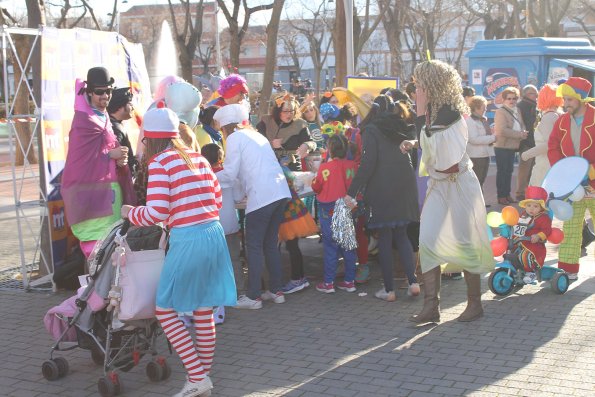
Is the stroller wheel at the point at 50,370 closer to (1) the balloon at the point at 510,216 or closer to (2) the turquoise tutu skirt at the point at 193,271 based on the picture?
(2) the turquoise tutu skirt at the point at 193,271

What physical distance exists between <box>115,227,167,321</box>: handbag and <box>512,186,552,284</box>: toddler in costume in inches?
139

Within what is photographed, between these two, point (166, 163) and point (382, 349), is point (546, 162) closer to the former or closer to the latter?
point (382, 349)

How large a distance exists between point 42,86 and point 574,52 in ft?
42.0

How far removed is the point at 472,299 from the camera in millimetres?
6523

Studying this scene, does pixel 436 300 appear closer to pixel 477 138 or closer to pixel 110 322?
pixel 110 322

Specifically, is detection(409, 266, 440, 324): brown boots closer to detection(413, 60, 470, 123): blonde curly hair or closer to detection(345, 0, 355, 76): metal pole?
detection(413, 60, 470, 123): blonde curly hair

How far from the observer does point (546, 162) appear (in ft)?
31.2

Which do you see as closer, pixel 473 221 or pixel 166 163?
pixel 166 163

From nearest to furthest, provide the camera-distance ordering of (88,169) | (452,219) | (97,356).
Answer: (97,356)
(452,219)
(88,169)

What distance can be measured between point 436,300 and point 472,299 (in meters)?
0.31

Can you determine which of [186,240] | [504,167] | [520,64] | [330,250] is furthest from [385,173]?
[520,64]

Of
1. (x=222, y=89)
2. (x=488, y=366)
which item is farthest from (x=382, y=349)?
(x=222, y=89)

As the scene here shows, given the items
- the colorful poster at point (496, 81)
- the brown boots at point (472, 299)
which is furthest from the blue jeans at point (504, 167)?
the brown boots at point (472, 299)

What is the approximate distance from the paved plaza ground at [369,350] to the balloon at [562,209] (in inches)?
26.8
